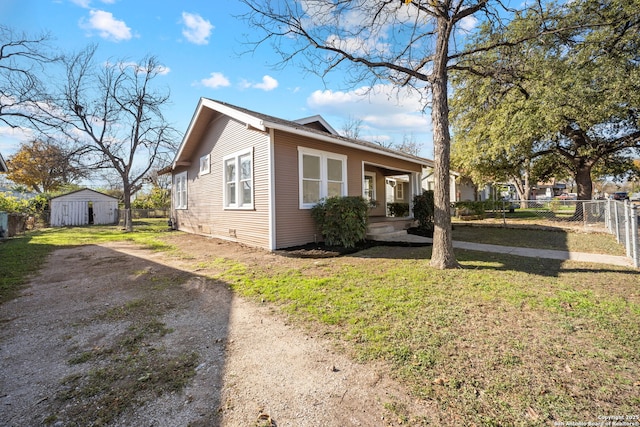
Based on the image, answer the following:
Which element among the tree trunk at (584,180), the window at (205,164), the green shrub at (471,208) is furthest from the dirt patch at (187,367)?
the tree trunk at (584,180)

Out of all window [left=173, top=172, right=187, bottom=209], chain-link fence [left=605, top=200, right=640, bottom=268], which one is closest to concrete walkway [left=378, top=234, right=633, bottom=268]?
chain-link fence [left=605, top=200, right=640, bottom=268]

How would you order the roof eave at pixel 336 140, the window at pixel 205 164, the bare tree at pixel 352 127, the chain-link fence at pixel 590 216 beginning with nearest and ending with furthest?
the chain-link fence at pixel 590 216 < the roof eave at pixel 336 140 < the window at pixel 205 164 < the bare tree at pixel 352 127

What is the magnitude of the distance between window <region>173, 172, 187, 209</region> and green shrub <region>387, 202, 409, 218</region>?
10406mm

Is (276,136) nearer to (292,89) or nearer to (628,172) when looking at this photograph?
(292,89)

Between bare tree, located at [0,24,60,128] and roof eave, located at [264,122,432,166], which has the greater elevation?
bare tree, located at [0,24,60,128]

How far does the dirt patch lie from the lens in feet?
6.24

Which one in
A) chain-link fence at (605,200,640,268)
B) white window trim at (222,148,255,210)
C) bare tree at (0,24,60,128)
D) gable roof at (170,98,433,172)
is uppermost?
bare tree at (0,24,60,128)

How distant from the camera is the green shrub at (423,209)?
11.7 metres

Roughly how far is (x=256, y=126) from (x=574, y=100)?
13.3 m

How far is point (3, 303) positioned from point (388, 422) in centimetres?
575

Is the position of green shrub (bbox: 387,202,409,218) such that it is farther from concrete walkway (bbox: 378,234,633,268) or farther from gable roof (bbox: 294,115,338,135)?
gable roof (bbox: 294,115,338,135)

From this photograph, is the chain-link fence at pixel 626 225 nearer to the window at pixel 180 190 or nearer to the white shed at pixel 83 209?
the window at pixel 180 190

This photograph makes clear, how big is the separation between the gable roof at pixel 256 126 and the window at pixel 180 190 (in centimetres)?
111

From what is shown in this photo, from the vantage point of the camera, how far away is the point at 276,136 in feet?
25.4
